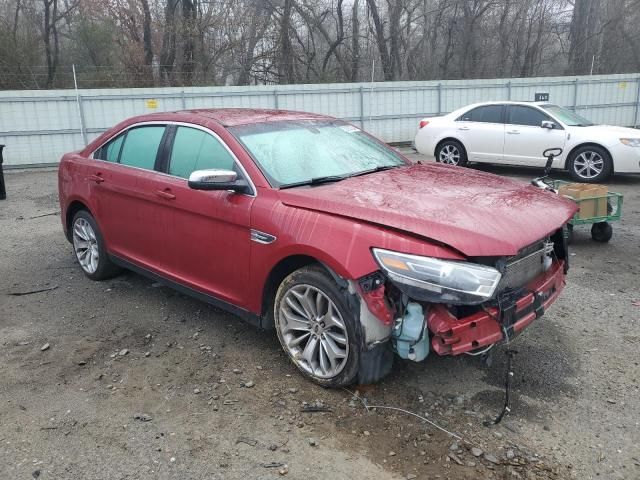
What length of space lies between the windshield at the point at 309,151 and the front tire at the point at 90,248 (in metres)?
2.08

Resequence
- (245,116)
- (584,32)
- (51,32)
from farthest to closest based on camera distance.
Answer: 1. (584,32)
2. (51,32)
3. (245,116)

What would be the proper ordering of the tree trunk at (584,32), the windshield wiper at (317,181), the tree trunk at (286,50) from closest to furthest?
the windshield wiper at (317,181) < the tree trunk at (286,50) < the tree trunk at (584,32)

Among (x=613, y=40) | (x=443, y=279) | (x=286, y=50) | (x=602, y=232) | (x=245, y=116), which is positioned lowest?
(x=602, y=232)

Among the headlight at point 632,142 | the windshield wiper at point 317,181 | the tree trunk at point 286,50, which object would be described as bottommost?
the headlight at point 632,142

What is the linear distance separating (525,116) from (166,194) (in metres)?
8.69

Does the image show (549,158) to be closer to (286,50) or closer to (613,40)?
(286,50)

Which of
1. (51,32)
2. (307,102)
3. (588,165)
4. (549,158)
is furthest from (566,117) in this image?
(51,32)

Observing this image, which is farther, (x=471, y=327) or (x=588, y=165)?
(x=588, y=165)

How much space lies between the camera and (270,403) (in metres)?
3.37

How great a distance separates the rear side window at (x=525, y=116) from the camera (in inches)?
428

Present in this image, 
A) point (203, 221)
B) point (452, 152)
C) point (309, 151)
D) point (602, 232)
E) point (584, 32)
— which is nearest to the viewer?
point (203, 221)

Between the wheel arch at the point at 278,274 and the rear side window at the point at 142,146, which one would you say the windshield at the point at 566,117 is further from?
the wheel arch at the point at 278,274

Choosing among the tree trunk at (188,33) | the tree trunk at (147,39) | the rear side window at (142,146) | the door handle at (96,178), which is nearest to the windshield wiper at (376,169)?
the rear side window at (142,146)

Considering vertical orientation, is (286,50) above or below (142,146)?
above
